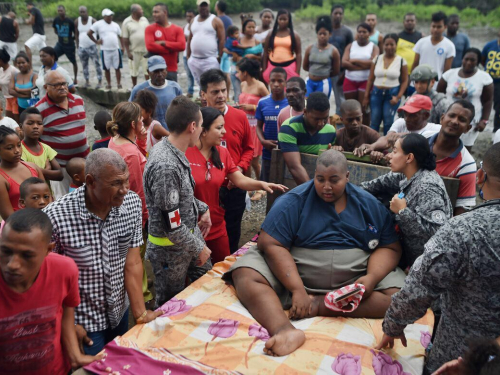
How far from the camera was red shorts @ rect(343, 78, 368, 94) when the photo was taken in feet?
24.1

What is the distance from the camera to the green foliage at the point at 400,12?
15.1 m

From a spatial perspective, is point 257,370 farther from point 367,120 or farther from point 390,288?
point 367,120

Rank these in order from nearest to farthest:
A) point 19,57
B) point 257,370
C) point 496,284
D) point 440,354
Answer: point 496,284
point 440,354
point 257,370
point 19,57

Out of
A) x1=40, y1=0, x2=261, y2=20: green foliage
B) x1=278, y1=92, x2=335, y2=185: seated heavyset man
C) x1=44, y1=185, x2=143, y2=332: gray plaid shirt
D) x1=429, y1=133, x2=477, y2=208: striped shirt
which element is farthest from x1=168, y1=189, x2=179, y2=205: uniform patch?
x1=40, y1=0, x2=261, y2=20: green foliage

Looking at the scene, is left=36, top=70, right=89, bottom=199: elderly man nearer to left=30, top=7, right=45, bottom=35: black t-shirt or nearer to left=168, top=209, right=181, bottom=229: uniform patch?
left=168, top=209, right=181, bottom=229: uniform patch

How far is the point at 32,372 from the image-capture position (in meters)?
2.05

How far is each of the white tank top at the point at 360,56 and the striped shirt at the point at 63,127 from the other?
455 cm

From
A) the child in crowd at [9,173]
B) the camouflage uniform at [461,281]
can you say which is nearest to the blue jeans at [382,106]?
the camouflage uniform at [461,281]

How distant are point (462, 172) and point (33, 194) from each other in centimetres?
323

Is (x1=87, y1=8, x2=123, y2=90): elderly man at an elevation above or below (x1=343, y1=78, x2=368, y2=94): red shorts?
above

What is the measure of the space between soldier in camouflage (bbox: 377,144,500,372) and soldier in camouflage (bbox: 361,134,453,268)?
0.78m

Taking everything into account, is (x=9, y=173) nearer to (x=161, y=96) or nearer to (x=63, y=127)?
(x=63, y=127)

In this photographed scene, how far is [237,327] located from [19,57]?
5545 mm

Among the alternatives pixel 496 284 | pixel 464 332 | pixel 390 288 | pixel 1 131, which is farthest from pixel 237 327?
pixel 1 131
